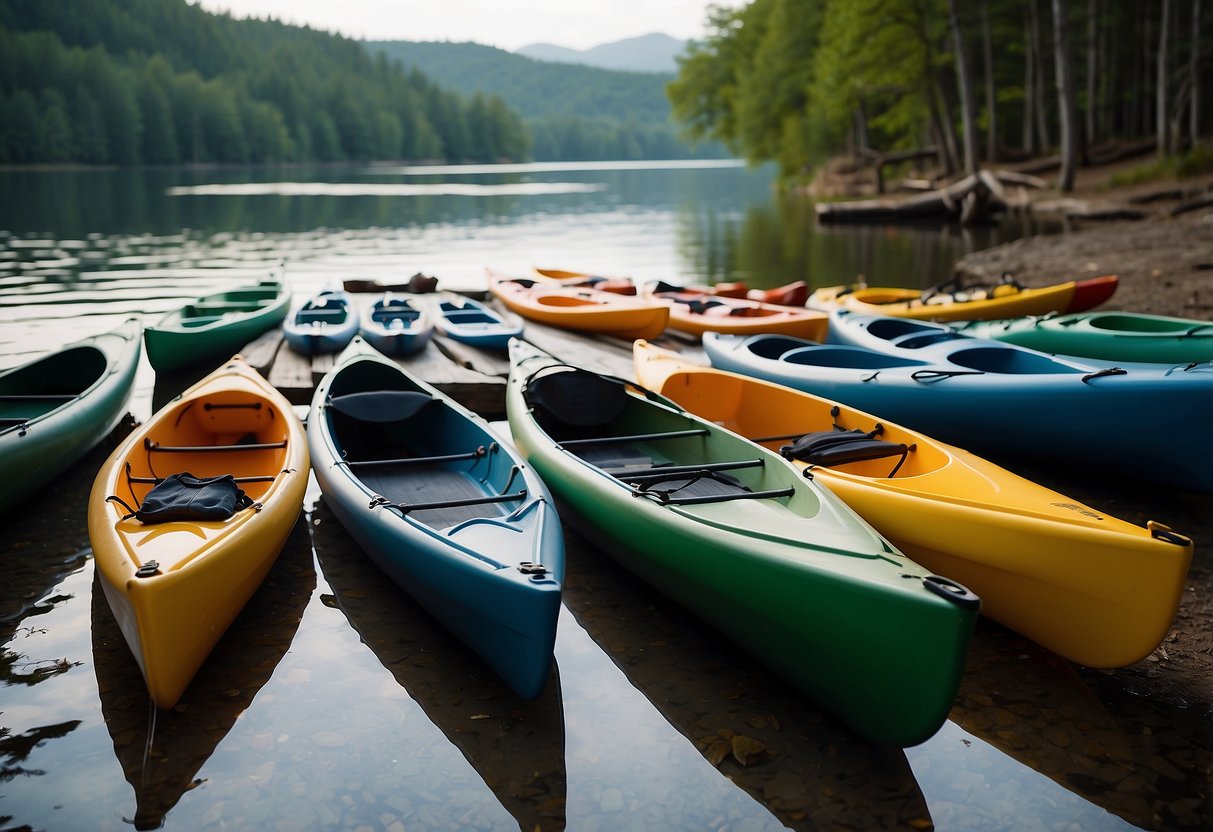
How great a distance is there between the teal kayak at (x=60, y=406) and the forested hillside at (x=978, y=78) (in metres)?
25.5

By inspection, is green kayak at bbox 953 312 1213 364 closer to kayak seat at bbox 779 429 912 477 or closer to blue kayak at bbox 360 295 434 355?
kayak seat at bbox 779 429 912 477

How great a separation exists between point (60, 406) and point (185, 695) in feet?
11.5

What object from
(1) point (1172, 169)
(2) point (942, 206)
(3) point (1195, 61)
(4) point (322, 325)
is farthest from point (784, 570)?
(2) point (942, 206)

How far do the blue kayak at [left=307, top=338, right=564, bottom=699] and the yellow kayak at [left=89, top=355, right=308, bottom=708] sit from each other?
0.35m

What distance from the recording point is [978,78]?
41.2m

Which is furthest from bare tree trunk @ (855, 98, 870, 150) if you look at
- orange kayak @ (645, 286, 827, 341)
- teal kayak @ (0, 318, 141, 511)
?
teal kayak @ (0, 318, 141, 511)

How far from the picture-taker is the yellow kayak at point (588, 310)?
35.5ft

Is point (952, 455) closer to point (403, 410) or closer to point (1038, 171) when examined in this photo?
point (403, 410)

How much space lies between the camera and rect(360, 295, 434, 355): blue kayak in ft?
31.6

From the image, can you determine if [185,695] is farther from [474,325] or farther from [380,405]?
[474,325]

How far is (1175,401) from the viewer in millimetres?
5680

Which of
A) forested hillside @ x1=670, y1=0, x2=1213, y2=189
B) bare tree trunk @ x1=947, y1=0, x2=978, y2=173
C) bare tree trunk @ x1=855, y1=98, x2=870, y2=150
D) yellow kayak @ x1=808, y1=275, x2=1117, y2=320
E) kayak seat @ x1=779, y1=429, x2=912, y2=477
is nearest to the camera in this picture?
kayak seat @ x1=779, y1=429, x2=912, y2=477

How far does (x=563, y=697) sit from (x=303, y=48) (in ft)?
487

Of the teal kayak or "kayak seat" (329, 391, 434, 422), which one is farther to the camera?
"kayak seat" (329, 391, 434, 422)
